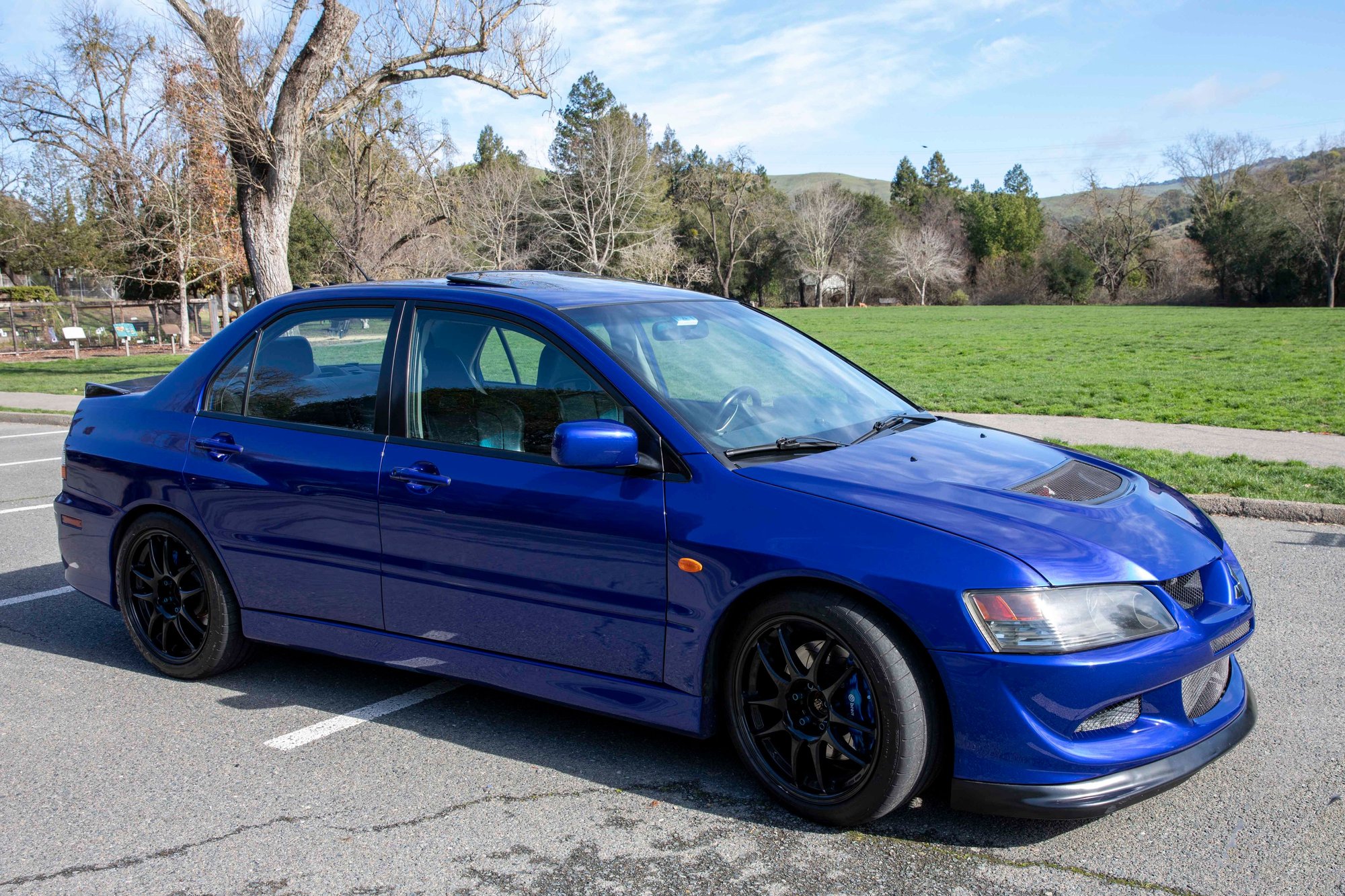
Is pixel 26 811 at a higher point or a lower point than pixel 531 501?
lower

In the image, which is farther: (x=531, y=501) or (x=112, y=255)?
(x=112, y=255)

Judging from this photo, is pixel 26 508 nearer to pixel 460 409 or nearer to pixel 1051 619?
pixel 460 409

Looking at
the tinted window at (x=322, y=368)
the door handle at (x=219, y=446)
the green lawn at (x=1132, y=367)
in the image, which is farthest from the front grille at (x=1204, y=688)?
the green lawn at (x=1132, y=367)

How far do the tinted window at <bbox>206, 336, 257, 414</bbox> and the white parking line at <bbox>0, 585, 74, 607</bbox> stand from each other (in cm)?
236

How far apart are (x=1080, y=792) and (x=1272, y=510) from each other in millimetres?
5502

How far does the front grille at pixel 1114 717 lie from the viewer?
2898mm

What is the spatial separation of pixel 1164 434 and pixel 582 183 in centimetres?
5665

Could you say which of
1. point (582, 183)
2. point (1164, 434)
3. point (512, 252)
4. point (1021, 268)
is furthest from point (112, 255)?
point (1021, 268)

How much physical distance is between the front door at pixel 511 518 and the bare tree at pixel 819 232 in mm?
91191

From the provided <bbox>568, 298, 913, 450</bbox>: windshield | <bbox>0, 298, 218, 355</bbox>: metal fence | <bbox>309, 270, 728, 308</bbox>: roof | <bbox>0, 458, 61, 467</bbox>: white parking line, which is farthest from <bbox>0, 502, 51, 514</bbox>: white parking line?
<bbox>0, 298, 218, 355</bbox>: metal fence

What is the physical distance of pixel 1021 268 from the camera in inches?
3415

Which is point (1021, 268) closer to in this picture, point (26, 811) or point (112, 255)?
point (112, 255)

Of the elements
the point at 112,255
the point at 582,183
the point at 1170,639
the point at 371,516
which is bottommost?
the point at 1170,639

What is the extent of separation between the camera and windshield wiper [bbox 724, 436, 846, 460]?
347 centimetres
